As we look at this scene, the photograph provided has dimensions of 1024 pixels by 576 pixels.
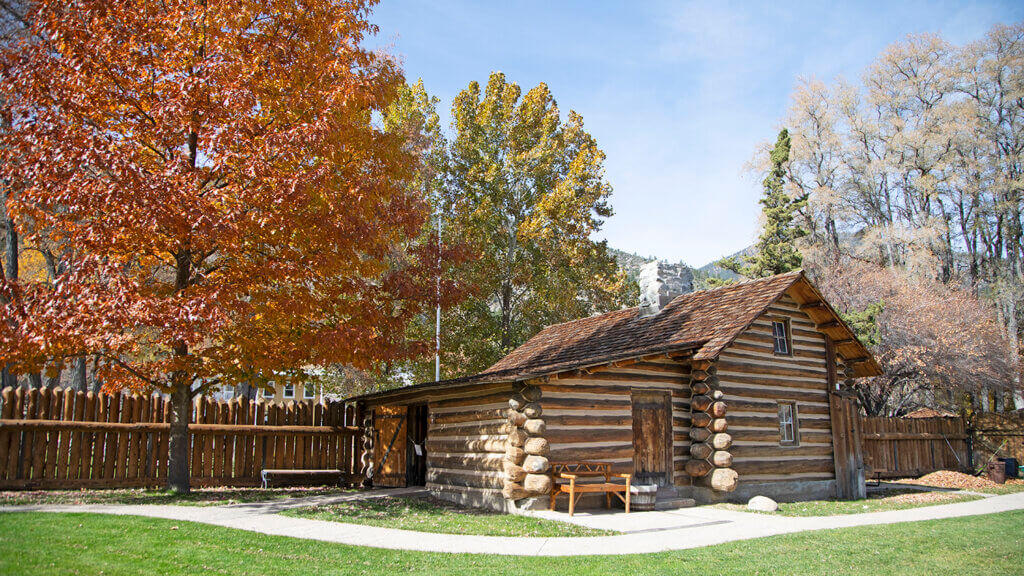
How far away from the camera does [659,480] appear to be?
1559 cm

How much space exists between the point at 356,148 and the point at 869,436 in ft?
60.6

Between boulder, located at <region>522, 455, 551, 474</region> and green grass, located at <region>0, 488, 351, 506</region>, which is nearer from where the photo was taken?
green grass, located at <region>0, 488, 351, 506</region>

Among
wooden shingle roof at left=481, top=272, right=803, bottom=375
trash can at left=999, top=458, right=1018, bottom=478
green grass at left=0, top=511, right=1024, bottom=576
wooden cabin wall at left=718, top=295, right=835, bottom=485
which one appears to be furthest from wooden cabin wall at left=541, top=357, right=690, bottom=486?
trash can at left=999, top=458, right=1018, bottom=478

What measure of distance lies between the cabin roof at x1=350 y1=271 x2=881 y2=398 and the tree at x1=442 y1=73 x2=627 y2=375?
771 cm

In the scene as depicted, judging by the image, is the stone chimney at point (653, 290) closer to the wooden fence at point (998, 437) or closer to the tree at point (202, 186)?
the tree at point (202, 186)

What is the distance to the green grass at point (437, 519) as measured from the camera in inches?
439

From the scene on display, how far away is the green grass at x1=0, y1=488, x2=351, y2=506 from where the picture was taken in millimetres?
12406

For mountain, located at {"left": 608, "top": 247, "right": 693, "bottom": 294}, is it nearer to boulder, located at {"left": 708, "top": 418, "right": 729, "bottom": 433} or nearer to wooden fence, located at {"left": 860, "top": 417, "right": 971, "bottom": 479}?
wooden fence, located at {"left": 860, "top": 417, "right": 971, "bottom": 479}

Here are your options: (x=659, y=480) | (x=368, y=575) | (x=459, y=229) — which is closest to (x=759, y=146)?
(x=459, y=229)

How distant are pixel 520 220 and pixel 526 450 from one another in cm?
1874

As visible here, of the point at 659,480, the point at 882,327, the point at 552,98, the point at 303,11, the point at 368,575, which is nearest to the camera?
the point at 368,575

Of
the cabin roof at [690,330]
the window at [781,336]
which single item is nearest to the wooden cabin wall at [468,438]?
the cabin roof at [690,330]

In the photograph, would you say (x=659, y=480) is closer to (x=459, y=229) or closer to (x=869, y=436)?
(x=869, y=436)

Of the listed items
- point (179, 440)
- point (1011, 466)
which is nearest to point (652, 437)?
point (179, 440)
